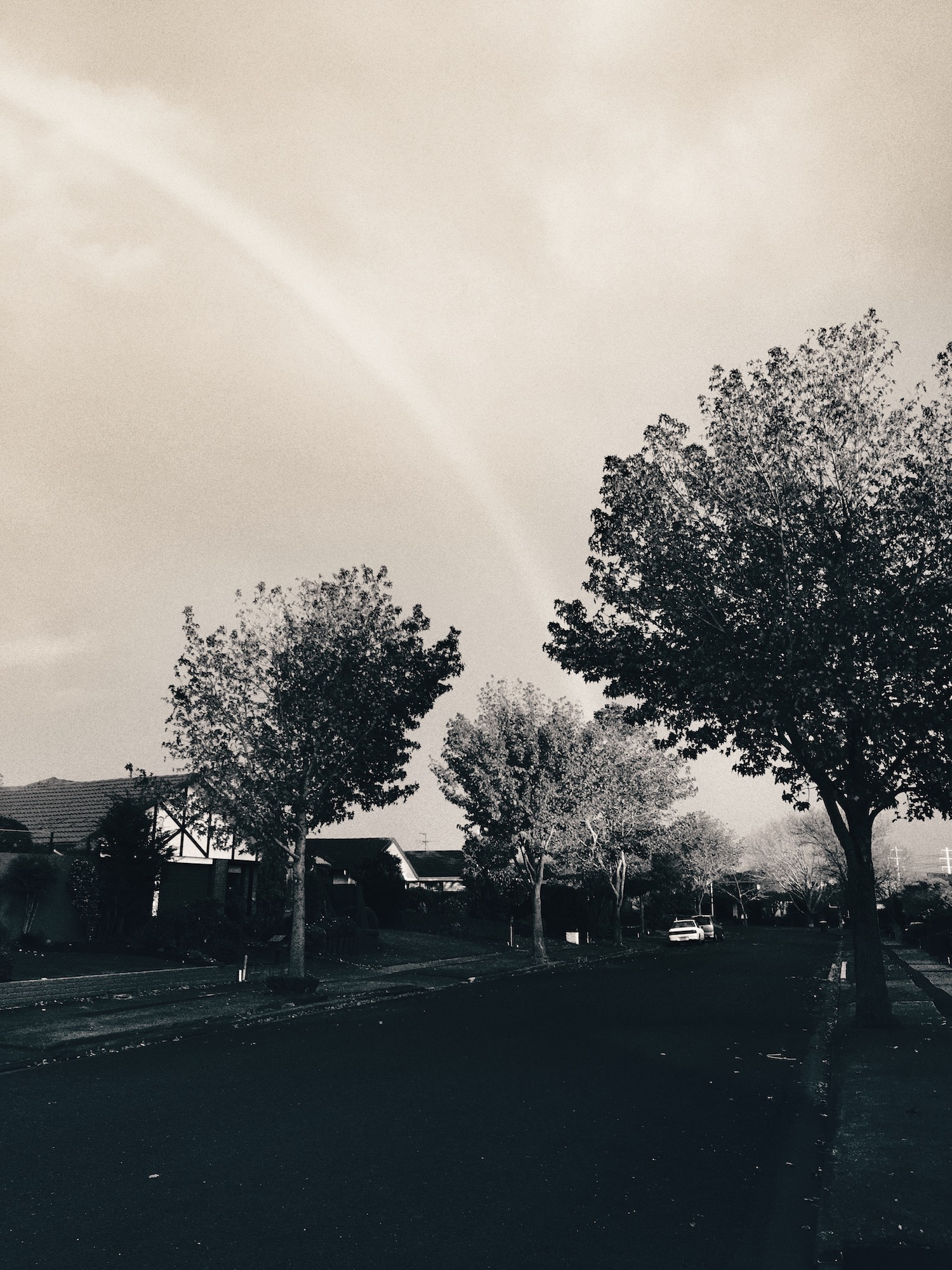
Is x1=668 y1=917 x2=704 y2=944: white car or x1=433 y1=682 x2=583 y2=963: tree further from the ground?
x1=433 y1=682 x2=583 y2=963: tree

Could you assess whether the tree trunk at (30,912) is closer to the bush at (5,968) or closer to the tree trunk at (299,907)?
the bush at (5,968)

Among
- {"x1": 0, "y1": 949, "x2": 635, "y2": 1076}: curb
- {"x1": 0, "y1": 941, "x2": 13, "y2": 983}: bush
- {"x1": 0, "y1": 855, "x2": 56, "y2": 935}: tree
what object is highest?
{"x1": 0, "y1": 855, "x2": 56, "y2": 935}: tree

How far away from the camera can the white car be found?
48.1m

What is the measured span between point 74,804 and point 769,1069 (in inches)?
1324

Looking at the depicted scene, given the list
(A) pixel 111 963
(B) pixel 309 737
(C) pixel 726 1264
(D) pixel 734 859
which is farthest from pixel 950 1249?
(D) pixel 734 859

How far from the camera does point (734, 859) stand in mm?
90500

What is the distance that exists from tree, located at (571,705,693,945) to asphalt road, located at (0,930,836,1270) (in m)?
28.9

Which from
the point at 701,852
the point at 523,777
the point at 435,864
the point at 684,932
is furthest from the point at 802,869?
the point at 523,777

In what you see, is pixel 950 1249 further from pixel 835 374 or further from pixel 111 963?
pixel 111 963

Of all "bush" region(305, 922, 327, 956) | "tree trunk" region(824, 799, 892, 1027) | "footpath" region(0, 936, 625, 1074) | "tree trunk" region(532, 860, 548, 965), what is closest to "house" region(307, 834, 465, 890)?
"tree trunk" region(532, 860, 548, 965)

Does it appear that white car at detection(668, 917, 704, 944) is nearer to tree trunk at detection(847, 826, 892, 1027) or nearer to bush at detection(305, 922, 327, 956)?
bush at detection(305, 922, 327, 956)

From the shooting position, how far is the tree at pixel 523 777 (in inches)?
1467

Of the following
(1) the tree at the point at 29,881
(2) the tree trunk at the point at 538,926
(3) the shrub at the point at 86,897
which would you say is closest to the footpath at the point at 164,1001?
(2) the tree trunk at the point at 538,926

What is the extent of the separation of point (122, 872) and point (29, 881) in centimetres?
262
